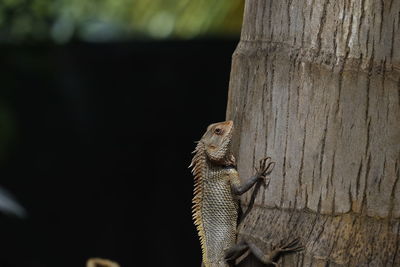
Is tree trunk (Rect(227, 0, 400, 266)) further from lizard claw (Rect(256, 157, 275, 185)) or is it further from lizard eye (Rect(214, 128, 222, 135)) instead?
lizard eye (Rect(214, 128, 222, 135))

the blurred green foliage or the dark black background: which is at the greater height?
the blurred green foliage

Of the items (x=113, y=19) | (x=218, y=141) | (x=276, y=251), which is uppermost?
(x=113, y=19)

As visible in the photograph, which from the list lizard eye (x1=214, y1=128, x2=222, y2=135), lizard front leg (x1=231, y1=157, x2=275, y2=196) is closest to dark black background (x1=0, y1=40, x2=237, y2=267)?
lizard eye (x1=214, y1=128, x2=222, y2=135)

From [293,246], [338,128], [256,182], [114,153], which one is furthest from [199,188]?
[114,153]

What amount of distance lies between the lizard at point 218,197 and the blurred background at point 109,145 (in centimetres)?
337

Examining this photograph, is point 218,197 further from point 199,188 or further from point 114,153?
point 114,153

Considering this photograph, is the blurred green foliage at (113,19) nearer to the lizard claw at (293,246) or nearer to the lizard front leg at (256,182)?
the lizard front leg at (256,182)

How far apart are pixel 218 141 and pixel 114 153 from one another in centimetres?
398

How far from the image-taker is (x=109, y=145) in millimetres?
7539

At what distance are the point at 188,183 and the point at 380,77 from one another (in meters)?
4.48

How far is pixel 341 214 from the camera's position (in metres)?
2.93

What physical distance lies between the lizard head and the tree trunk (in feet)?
1.64

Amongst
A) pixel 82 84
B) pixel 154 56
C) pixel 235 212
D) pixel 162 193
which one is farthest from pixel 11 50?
pixel 235 212

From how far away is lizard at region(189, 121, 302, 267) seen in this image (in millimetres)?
3449
